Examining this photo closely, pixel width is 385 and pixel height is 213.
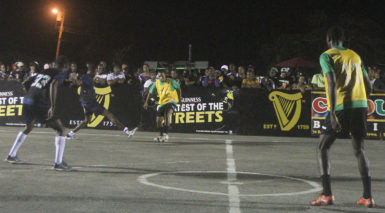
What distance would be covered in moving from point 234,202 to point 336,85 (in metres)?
1.70

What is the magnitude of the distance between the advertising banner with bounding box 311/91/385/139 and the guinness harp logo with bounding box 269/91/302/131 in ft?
1.54

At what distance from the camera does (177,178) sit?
892 cm

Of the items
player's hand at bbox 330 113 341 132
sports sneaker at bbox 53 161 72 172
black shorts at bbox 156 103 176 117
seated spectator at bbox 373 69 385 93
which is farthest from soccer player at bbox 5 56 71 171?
seated spectator at bbox 373 69 385 93

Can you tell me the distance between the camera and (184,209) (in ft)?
21.4

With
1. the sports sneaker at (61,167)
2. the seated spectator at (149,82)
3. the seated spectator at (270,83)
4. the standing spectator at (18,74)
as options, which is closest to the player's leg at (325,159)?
the sports sneaker at (61,167)

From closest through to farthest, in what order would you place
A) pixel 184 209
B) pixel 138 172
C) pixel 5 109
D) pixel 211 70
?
pixel 184 209
pixel 138 172
pixel 211 70
pixel 5 109

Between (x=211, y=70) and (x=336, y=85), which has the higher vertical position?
(x=211, y=70)

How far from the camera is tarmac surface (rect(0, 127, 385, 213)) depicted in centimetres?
677

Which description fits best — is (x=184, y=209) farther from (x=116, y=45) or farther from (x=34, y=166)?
(x=116, y=45)

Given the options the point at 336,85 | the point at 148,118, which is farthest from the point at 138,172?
the point at 148,118

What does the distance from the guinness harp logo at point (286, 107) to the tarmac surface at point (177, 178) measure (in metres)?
3.30

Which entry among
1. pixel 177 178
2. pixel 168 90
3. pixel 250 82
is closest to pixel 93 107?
pixel 168 90

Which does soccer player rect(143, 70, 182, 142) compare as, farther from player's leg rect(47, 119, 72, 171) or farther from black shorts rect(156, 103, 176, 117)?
player's leg rect(47, 119, 72, 171)

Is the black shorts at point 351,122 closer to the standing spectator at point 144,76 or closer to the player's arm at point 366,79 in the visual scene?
the player's arm at point 366,79
